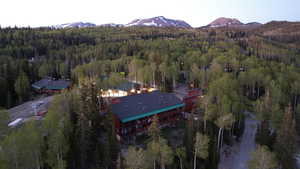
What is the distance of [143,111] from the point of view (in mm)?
24484

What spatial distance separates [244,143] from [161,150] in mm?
15643

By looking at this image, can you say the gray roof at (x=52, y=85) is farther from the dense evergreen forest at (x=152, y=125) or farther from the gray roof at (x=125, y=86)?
the gray roof at (x=125, y=86)

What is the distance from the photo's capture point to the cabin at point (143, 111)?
2327 cm

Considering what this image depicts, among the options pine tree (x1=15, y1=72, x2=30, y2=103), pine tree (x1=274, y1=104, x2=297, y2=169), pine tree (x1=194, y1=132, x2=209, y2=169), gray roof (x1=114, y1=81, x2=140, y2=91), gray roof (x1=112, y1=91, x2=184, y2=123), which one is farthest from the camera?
gray roof (x1=114, y1=81, x2=140, y2=91)

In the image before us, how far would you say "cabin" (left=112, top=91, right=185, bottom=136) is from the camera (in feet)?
76.3

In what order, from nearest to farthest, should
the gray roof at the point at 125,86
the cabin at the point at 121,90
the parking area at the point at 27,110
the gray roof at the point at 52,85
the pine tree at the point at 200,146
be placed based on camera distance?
the pine tree at the point at 200,146 → the parking area at the point at 27,110 → the cabin at the point at 121,90 → the gray roof at the point at 125,86 → the gray roof at the point at 52,85

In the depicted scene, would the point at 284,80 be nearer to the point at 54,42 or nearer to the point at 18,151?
the point at 18,151

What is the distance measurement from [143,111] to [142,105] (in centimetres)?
130

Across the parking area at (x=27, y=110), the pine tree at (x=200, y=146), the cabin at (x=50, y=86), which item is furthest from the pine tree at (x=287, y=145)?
the cabin at (x=50, y=86)

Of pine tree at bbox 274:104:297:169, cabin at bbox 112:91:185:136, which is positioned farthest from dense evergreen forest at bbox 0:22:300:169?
cabin at bbox 112:91:185:136

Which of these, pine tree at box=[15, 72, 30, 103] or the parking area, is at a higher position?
pine tree at box=[15, 72, 30, 103]

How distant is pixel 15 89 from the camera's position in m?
35.1

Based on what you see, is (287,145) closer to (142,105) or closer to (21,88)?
(142,105)

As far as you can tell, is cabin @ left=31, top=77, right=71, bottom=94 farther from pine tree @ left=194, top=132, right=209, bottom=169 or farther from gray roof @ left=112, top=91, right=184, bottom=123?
pine tree @ left=194, top=132, right=209, bottom=169
